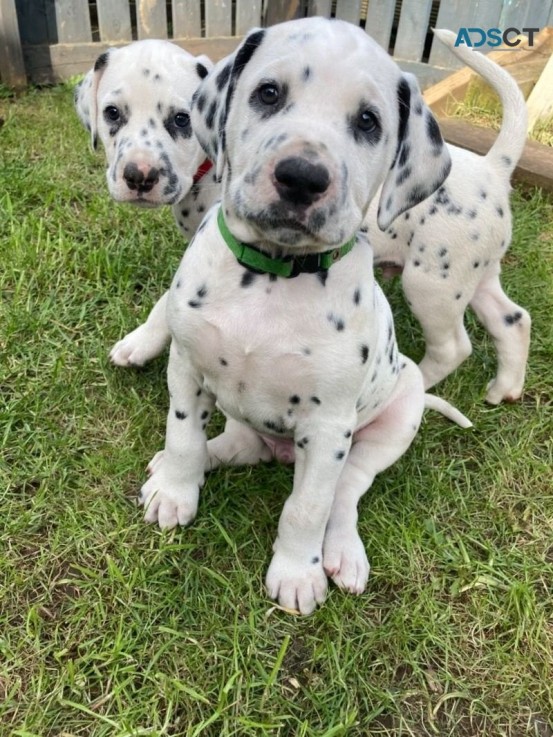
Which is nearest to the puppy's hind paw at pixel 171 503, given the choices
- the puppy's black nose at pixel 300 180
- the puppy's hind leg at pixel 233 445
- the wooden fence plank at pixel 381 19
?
the puppy's hind leg at pixel 233 445

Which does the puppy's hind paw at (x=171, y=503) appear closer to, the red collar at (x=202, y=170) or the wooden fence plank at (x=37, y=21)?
the red collar at (x=202, y=170)

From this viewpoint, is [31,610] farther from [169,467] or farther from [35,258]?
[35,258]

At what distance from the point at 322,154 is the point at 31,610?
2.14 metres

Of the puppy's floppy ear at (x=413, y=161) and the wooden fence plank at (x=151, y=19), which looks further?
the wooden fence plank at (x=151, y=19)

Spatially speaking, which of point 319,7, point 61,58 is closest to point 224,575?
point 61,58

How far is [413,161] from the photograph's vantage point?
9.21 ft

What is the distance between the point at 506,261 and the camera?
6016 mm

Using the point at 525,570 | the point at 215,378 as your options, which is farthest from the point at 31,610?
Answer: the point at 525,570

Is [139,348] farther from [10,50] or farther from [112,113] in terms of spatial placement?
[10,50]

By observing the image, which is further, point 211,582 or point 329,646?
point 211,582

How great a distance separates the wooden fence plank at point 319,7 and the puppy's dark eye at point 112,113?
18.4 ft

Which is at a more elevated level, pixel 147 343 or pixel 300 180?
pixel 300 180

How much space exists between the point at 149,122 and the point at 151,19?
520 cm

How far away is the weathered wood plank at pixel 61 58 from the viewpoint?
321 inches
